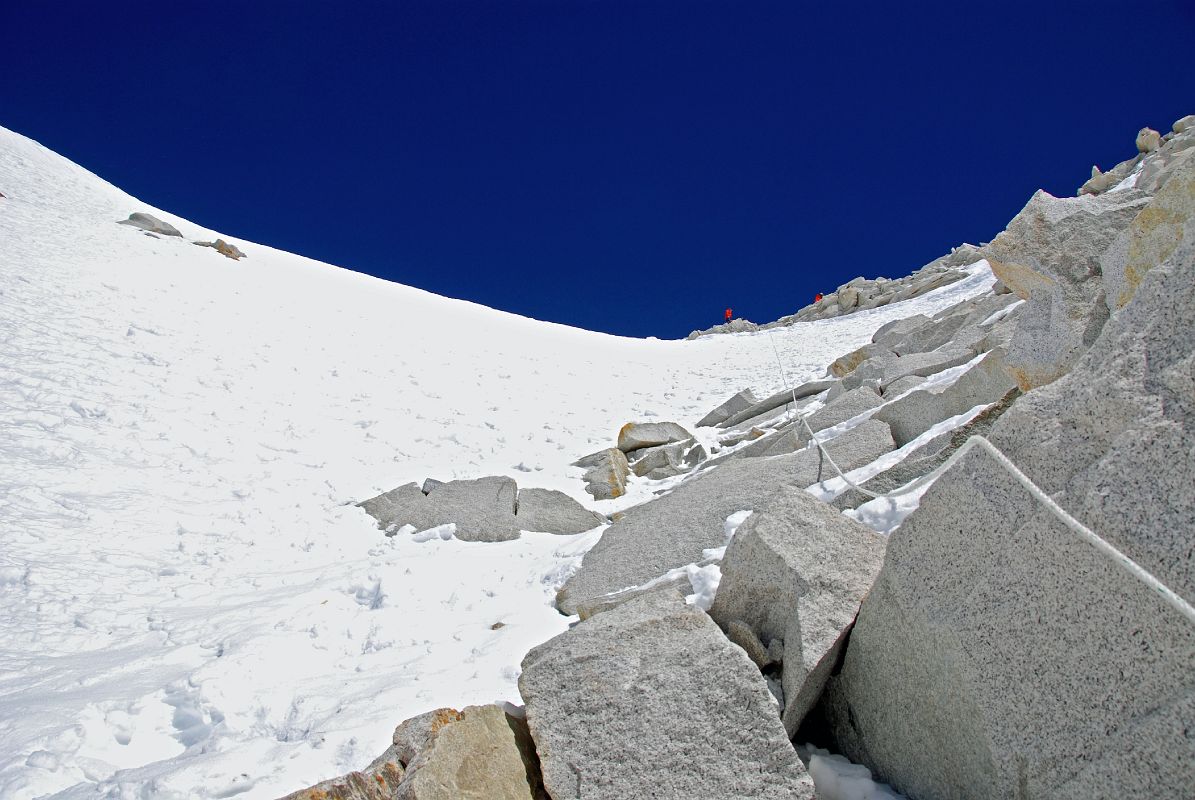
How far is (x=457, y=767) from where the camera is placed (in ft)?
10.9

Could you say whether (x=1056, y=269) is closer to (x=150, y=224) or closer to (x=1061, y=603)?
(x=1061, y=603)

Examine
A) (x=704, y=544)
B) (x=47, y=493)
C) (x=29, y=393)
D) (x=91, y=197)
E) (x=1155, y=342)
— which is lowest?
(x=704, y=544)

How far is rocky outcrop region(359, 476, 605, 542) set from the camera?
984cm

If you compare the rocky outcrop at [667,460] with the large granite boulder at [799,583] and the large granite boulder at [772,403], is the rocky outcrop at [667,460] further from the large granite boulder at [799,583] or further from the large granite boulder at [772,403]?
the large granite boulder at [799,583]

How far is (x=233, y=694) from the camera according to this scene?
5707mm

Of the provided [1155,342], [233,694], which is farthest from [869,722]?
[233,694]

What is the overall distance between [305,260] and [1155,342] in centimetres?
3350

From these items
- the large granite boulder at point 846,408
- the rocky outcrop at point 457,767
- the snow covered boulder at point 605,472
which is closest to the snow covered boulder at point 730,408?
the snow covered boulder at point 605,472

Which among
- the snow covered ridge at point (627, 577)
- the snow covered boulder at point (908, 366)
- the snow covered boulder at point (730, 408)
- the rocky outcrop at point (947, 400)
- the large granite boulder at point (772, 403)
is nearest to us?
the snow covered ridge at point (627, 577)

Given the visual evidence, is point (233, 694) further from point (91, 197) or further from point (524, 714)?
point (91, 197)

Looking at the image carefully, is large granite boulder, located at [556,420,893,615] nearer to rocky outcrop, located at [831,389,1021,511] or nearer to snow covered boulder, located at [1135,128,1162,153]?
rocky outcrop, located at [831,389,1021,511]

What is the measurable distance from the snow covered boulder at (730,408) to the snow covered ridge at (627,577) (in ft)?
0.59

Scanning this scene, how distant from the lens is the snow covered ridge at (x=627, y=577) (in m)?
2.67

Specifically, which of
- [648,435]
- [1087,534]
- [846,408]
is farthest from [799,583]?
[648,435]
